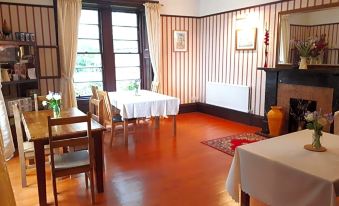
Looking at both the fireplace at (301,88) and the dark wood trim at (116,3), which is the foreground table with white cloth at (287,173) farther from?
the dark wood trim at (116,3)

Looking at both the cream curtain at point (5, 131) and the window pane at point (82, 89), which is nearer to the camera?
the cream curtain at point (5, 131)

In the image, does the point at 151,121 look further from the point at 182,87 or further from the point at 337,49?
the point at 337,49

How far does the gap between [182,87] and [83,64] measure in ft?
8.07

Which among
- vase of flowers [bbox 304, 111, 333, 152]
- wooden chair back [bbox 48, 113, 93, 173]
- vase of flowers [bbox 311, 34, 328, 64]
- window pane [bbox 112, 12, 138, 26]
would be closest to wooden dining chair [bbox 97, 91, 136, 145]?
wooden chair back [bbox 48, 113, 93, 173]

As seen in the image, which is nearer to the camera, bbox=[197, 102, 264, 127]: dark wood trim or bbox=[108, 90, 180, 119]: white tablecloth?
bbox=[108, 90, 180, 119]: white tablecloth

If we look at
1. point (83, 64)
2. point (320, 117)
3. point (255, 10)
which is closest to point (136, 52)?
point (83, 64)

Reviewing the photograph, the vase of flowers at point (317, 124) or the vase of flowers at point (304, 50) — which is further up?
the vase of flowers at point (304, 50)

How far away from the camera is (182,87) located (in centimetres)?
672

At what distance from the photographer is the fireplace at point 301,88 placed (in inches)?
154

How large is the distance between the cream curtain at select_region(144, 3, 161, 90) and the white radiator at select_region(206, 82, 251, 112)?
1.37 metres

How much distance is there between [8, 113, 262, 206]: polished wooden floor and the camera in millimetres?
2709

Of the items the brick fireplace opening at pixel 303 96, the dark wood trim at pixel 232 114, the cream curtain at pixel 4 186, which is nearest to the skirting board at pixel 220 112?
the dark wood trim at pixel 232 114

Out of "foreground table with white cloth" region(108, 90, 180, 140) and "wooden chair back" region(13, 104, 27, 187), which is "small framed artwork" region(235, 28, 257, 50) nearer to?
"foreground table with white cloth" region(108, 90, 180, 140)

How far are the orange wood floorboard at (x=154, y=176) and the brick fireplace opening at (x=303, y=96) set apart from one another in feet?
3.21
